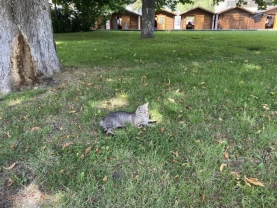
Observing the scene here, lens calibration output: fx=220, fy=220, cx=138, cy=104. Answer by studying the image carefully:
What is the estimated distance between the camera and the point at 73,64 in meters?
5.77

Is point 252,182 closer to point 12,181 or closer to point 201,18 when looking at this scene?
point 12,181

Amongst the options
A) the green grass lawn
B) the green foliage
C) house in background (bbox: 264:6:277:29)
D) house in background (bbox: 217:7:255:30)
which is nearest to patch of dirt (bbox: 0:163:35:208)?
the green grass lawn

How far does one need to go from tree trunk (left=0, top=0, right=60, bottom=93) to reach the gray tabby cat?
2.26 meters

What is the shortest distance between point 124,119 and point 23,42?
2.56 metres

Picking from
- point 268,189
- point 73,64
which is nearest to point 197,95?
point 268,189

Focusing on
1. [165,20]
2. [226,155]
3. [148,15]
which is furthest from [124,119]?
[165,20]

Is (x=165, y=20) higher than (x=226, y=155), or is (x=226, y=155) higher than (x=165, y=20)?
(x=165, y=20)

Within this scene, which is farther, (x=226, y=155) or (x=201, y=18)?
(x=201, y=18)

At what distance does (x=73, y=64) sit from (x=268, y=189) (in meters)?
5.15

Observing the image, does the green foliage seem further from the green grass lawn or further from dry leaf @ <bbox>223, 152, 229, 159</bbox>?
dry leaf @ <bbox>223, 152, 229, 159</bbox>

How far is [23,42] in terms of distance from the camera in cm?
386

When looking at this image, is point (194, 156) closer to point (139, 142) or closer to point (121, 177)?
point (139, 142)

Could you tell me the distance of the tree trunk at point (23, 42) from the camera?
12.0 feet

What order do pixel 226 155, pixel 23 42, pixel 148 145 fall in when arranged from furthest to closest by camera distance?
1. pixel 23 42
2. pixel 148 145
3. pixel 226 155
